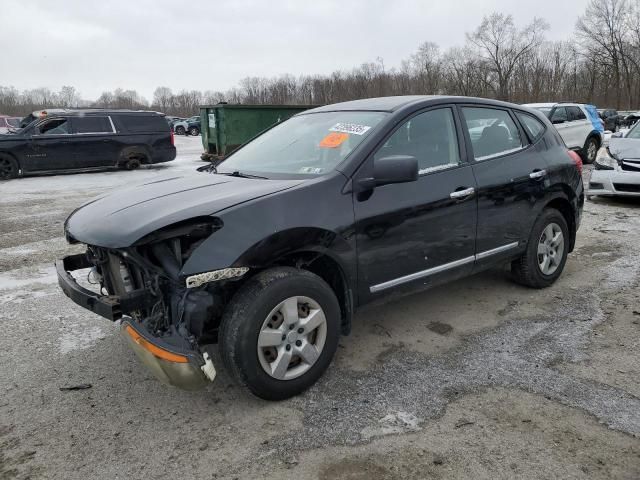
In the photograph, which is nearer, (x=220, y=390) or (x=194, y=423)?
(x=194, y=423)

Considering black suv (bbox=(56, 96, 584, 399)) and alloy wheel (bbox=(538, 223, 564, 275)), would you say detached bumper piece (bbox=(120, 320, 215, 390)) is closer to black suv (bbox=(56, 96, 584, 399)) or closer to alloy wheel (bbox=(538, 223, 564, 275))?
black suv (bbox=(56, 96, 584, 399))

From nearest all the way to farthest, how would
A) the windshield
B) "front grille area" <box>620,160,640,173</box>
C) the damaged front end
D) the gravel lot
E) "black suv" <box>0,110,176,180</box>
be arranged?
the gravel lot
the damaged front end
the windshield
"front grille area" <box>620,160,640,173</box>
"black suv" <box>0,110,176,180</box>

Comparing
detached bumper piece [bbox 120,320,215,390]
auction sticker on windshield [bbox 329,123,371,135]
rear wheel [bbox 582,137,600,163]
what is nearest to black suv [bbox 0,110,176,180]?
rear wheel [bbox 582,137,600,163]

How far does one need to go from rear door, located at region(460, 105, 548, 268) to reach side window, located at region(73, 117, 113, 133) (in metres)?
12.5

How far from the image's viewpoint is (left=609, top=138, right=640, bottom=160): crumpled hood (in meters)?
8.25

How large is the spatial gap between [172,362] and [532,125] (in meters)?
3.68

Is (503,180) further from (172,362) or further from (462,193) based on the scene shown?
(172,362)

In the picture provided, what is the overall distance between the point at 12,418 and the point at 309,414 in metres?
1.65

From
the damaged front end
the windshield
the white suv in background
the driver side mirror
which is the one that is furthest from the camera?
the white suv in background

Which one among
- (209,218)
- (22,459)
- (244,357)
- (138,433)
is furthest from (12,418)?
(209,218)

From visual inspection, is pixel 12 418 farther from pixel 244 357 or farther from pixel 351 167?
pixel 351 167

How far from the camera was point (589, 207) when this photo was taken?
28.1ft

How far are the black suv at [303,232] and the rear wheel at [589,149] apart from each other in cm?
1148

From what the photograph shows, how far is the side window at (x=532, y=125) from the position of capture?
448 centimetres
